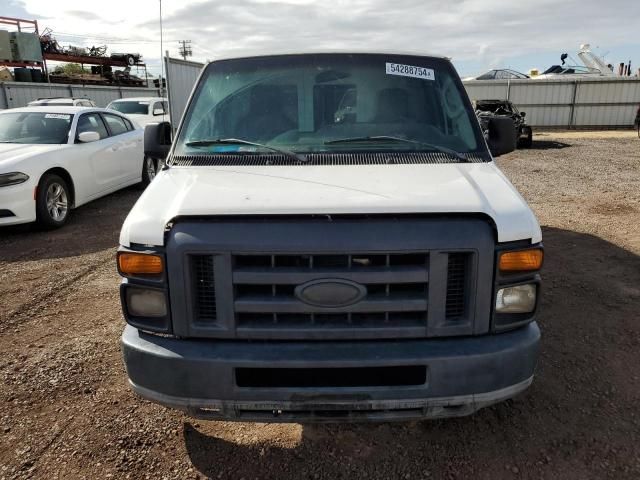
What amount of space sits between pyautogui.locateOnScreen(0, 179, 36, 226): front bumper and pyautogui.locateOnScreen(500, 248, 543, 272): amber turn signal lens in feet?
21.5

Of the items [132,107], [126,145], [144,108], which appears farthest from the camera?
[132,107]

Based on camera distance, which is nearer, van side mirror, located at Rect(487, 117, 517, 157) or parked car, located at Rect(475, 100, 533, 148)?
van side mirror, located at Rect(487, 117, 517, 157)

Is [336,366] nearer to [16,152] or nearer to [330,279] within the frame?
[330,279]

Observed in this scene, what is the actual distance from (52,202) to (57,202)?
0.11 meters

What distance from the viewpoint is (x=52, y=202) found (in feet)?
24.3

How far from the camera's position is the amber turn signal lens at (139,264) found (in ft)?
7.78

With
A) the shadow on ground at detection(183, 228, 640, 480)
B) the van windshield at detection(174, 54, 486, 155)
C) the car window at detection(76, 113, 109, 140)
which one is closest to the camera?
the shadow on ground at detection(183, 228, 640, 480)

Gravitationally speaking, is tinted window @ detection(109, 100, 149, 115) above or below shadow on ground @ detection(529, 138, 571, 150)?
above

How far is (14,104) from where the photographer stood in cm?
2152

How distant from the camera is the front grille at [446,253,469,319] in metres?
2.34

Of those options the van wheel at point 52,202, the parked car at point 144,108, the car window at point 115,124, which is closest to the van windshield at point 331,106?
the van wheel at point 52,202

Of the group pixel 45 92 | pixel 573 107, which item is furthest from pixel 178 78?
pixel 573 107

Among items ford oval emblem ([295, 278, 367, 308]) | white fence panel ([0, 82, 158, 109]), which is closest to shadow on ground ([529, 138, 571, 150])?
ford oval emblem ([295, 278, 367, 308])

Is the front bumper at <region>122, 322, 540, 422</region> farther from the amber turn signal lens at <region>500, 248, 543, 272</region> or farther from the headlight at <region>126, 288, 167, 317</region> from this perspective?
the amber turn signal lens at <region>500, 248, 543, 272</region>
